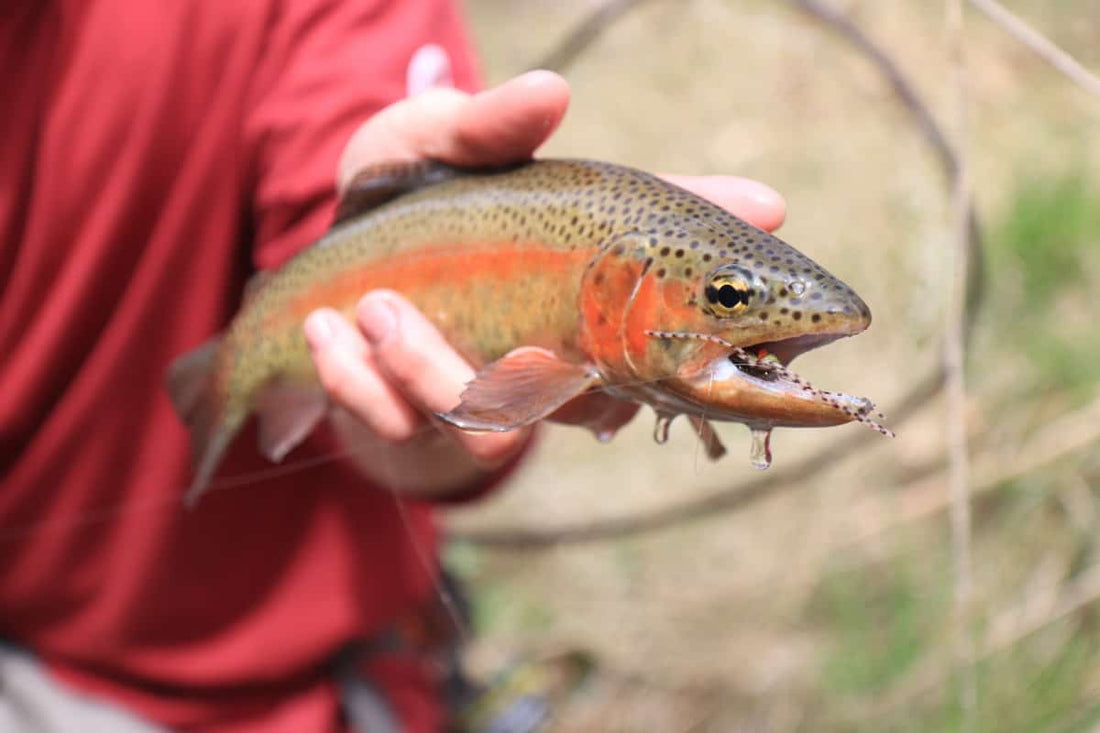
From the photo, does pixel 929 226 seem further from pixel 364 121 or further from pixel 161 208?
pixel 161 208

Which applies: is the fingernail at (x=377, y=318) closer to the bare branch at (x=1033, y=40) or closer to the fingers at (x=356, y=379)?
the fingers at (x=356, y=379)

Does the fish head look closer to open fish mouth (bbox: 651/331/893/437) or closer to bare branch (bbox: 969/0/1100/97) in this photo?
open fish mouth (bbox: 651/331/893/437)

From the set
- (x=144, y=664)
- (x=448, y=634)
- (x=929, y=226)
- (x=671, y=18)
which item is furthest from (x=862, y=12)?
(x=144, y=664)

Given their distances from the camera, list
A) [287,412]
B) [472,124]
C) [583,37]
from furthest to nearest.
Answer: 1. [583,37]
2. [287,412]
3. [472,124]

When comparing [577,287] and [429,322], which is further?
[429,322]

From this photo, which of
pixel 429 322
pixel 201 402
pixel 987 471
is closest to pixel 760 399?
pixel 429 322

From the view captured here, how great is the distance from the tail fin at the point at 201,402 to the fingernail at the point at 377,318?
0.23m

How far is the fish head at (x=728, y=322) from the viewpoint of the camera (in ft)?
1.60

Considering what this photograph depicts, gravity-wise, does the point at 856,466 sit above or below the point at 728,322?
below

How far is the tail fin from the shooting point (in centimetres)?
91

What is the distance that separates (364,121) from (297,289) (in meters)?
0.22

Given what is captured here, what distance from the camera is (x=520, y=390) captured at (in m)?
0.59

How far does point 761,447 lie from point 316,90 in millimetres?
685

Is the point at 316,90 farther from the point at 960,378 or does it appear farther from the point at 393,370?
the point at 960,378
